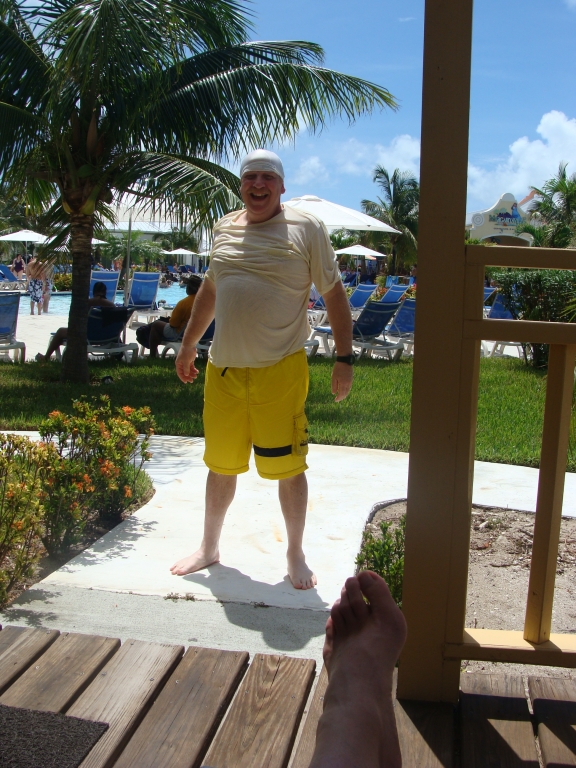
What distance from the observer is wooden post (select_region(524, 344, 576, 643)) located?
1839 millimetres

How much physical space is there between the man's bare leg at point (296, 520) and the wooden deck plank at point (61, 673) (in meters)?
1.08

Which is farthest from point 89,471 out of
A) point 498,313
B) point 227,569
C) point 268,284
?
point 498,313

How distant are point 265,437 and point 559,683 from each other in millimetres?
1427

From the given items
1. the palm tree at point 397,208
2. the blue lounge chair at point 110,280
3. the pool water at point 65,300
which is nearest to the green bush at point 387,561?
the blue lounge chair at point 110,280

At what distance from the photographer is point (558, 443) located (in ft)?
6.05

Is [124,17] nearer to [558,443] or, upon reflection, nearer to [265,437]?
[265,437]

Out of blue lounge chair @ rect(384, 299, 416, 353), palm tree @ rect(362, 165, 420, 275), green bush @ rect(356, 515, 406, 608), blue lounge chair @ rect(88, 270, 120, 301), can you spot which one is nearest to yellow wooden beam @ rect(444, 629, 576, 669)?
green bush @ rect(356, 515, 406, 608)

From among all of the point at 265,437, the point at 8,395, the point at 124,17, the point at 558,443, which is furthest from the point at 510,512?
the point at 124,17

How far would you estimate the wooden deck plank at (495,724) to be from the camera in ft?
5.74

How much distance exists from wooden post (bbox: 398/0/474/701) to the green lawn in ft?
12.2

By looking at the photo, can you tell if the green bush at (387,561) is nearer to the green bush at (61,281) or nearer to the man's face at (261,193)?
→ the man's face at (261,193)

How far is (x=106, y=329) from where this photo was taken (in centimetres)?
1069

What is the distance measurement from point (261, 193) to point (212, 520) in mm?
1417

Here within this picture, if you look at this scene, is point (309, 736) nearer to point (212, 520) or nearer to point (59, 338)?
point (212, 520)
